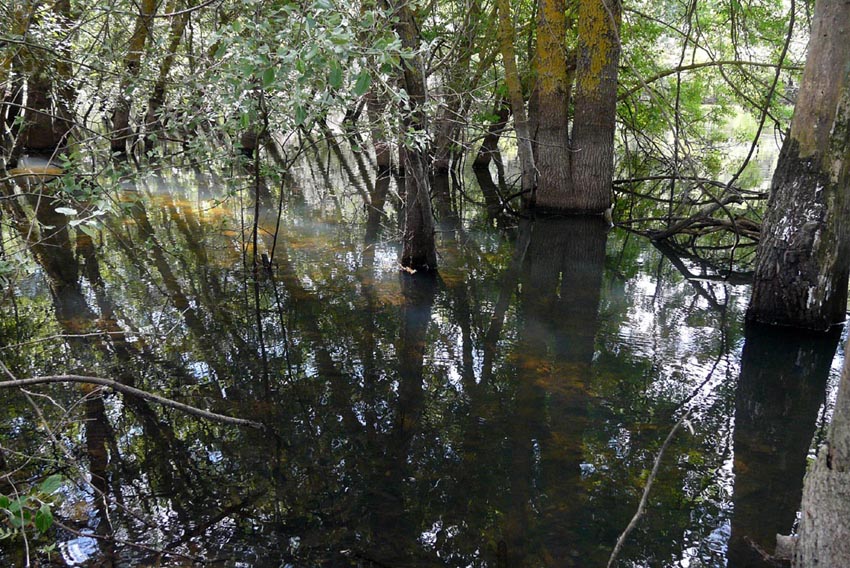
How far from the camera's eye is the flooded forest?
357 centimetres

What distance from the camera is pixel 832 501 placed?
2.39m

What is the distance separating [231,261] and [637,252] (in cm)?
605

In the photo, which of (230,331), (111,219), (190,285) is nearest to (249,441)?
(230,331)

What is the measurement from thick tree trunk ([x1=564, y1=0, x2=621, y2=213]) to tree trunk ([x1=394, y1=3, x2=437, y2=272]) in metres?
4.47

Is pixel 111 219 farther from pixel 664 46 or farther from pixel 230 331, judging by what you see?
pixel 664 46

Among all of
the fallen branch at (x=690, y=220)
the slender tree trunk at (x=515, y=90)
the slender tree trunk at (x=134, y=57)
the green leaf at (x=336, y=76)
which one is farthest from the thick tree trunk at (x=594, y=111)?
the green leaf at (x=336, y=76)

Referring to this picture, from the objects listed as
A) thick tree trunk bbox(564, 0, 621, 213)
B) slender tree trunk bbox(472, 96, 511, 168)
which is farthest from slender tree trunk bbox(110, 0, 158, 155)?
slender tree trunk bbox(472, 96, 511, 168)

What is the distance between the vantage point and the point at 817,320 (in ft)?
21.5

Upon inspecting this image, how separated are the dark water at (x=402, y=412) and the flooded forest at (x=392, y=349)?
24mm

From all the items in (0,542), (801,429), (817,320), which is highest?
(817,320)

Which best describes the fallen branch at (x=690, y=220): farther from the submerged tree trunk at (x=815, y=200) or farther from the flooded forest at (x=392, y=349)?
the submerged tree trunk at (x=815, y=200)

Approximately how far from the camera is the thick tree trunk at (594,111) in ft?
36.0

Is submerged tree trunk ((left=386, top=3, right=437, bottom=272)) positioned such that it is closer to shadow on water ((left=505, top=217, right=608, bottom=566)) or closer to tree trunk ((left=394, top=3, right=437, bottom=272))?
tree trunk ((left=394, top=3, right=437, bottom=272))

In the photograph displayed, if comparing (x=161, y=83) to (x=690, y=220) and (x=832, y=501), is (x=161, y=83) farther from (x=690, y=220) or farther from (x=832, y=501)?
(x=690, y=220)
